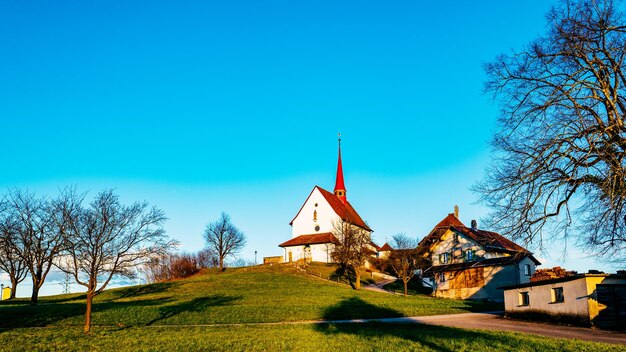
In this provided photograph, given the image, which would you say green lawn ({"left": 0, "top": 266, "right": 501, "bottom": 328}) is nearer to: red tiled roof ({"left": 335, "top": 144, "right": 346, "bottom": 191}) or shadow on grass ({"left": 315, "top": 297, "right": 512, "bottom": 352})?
shadow on grass ({"left": 315, "top": 297, "right": 512, "bottom": 352})

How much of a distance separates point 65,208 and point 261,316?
11827 mm

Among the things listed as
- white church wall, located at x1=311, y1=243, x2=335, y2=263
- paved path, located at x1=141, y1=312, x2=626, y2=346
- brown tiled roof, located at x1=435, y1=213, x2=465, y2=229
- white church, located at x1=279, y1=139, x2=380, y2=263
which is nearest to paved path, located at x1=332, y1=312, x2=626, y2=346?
paved path, located at x1=141, y1=312, x2=626, y2=346

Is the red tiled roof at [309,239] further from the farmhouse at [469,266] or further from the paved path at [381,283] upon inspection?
the farmhouse at [469,266]

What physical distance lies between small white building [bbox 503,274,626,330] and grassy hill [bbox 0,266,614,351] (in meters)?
6.10

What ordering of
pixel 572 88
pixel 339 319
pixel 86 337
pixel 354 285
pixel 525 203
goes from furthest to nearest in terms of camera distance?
pixel 354 285 → pixel 339 319 → pixel 86 337 → pixel 525 203 → pixel 572 88

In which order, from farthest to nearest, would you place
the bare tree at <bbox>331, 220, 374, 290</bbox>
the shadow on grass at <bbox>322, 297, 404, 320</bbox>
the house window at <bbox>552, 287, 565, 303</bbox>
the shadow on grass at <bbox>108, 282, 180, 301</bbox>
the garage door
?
the bare tree at <bbox>331, 220, 374, 290</bbox> < the shadow on grass at <bbox>108, 282, 180, 301</bbox> < the shadow on grass at <bbox>322, 297, 404, 320</bbox> < the house window at <bbox>552, 287, 565, 303</bbox> < the garage door

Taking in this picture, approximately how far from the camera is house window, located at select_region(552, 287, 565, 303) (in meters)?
23.5

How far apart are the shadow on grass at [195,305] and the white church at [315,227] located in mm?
34333

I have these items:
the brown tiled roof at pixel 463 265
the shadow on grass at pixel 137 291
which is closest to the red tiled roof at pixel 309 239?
the brown tiled roof at pixel 463 265

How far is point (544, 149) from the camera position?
15.8 metres

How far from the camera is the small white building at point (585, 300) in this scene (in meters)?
21.1

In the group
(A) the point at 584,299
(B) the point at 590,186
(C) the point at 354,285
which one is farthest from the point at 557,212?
(C) the point at 354,285

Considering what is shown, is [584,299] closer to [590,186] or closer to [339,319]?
[590,186]

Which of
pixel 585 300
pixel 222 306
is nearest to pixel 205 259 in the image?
pixel 222 306
